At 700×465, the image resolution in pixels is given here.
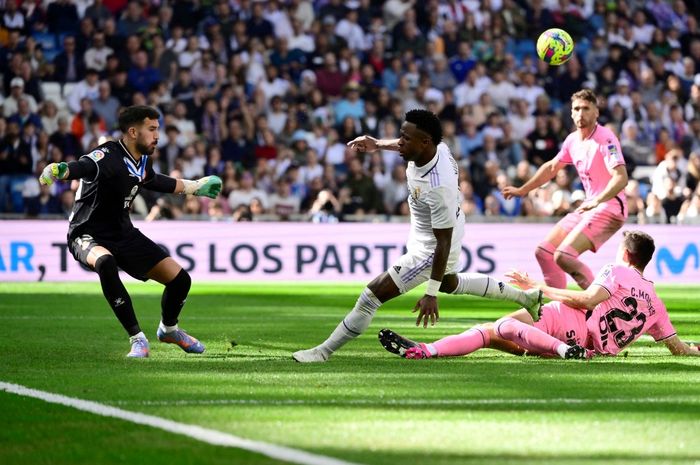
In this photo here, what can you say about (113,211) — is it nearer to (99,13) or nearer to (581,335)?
(581,335)

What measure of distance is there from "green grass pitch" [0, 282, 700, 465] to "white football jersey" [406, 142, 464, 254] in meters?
0.92

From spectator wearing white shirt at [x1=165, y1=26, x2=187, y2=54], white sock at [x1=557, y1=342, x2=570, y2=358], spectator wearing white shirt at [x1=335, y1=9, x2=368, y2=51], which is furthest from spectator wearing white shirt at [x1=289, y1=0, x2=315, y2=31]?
Answer: white sock at [x1=557, y1=342, x2=570, y2=358]

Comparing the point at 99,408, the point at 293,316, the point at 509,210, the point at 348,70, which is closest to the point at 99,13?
the point at 348,70

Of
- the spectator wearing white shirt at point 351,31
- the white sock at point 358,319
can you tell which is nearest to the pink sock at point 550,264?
the white sock at point 358,319

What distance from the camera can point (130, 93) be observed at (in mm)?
27141

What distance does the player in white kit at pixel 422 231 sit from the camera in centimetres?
977

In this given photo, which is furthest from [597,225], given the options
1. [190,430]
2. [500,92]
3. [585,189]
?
[500,92]

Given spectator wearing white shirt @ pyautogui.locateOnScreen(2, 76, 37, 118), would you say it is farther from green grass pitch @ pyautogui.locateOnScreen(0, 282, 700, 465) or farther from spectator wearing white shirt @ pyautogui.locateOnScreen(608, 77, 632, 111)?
green grass pitch @ pyautogui.locateOnScreen(0, 282, 700, 465)

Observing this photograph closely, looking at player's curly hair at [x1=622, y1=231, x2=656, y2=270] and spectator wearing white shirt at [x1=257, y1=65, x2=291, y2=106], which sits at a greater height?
spectator wearing white shirt at [x1=257, y1=65, x2=291, y2=106]

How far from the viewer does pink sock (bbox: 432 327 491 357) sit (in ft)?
33.4

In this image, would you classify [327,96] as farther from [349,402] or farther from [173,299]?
[349,402]

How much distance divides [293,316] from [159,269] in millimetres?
4989

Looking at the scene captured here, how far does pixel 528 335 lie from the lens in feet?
33.0

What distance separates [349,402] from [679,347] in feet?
12.6
